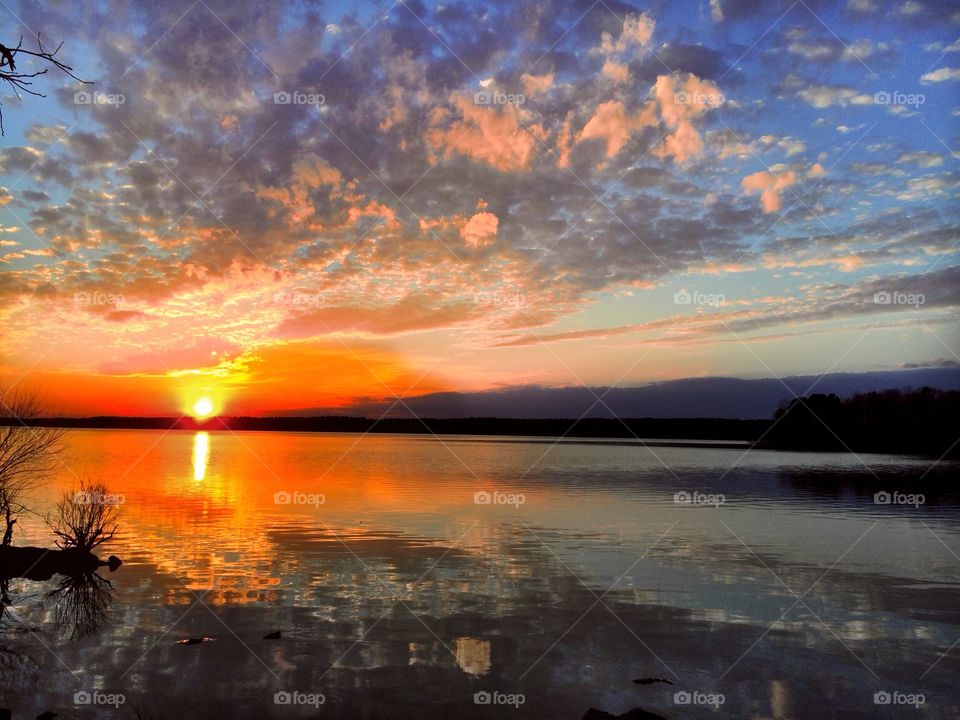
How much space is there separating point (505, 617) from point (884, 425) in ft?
513

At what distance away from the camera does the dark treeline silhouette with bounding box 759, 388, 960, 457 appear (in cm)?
14100

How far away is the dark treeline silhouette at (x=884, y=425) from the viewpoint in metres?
141

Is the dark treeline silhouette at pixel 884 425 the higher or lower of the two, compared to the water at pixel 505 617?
higher

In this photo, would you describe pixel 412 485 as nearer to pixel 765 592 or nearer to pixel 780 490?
pixel 780 490

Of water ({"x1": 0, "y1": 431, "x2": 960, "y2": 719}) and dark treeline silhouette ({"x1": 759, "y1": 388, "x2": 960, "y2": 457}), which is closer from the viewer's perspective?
water ({"x1": 0, "y1": 431, "x2": 960, "y2": 719})

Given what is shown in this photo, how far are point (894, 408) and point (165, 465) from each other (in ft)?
457

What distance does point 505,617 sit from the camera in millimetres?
19953

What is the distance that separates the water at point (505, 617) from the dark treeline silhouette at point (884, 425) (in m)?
114

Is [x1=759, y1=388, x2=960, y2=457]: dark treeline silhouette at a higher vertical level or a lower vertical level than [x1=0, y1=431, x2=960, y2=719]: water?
higher

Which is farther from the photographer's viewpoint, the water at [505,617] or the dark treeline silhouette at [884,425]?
the dark treeline silhouette at [884,425]

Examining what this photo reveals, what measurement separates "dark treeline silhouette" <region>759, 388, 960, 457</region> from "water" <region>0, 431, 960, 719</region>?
114021mm

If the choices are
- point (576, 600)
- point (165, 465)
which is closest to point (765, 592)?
point (576, 600)

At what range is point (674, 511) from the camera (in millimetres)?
45281

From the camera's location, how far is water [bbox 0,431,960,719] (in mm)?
14641
